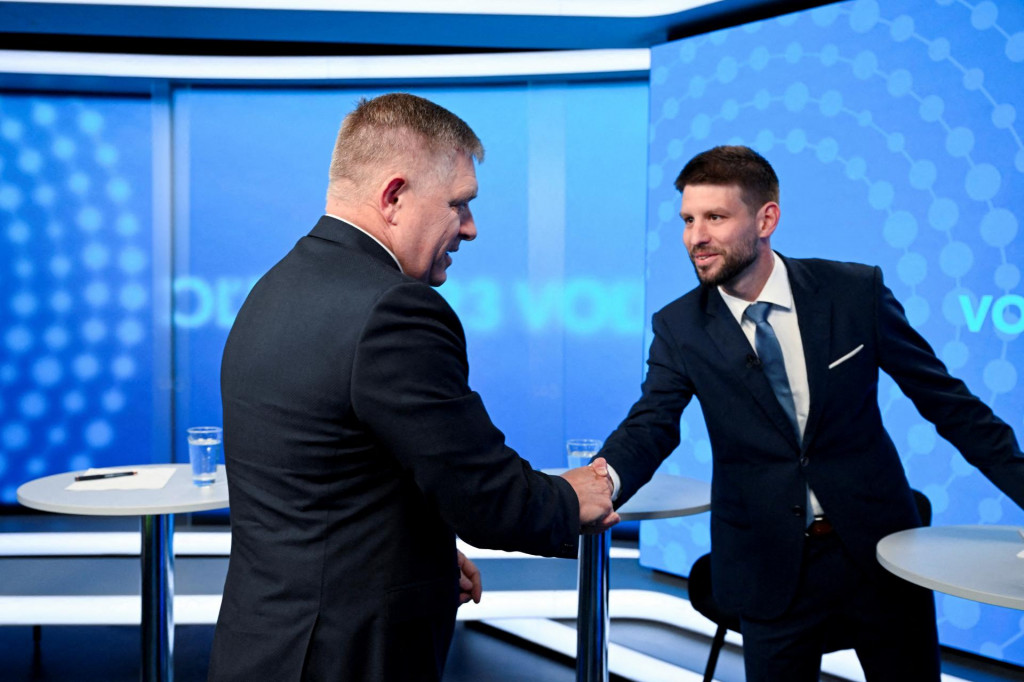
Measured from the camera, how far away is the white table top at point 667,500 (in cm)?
208

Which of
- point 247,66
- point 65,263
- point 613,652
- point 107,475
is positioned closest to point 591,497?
point 107,475

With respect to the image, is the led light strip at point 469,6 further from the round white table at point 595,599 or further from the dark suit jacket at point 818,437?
the round white table at point 595,599

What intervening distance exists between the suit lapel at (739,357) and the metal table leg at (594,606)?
0.60 metres

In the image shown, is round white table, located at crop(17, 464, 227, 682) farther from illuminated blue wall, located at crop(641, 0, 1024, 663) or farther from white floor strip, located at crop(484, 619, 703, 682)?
illuminated blue wall, located at crop(641, 0, 1024, 663)

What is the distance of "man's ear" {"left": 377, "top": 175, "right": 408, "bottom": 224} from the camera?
1.26 m

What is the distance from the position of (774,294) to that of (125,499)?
67.3 inches

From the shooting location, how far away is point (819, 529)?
193 cm

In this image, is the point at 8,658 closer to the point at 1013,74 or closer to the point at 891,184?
the point at 891,184

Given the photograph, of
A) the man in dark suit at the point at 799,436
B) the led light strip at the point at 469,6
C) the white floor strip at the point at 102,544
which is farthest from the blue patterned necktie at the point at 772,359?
the white floor strip at the point at 102,544

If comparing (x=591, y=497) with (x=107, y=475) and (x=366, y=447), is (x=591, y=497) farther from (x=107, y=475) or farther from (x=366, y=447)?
(x=107, y=475)

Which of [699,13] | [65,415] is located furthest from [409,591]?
[65,415]

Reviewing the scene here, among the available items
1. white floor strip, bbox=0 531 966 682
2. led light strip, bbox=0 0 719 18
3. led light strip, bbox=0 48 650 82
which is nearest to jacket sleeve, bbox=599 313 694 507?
white floor strip, bbox=0 531 966 682

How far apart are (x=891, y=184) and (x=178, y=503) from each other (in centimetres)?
295

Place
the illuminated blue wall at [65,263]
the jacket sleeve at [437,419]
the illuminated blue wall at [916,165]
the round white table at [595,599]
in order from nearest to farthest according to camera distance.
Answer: the jacket sleeve at [437,419] → the round white table at [595,599] → the illuminated blue wall at [916,165] → the illuminated blue wall at [65,263]
